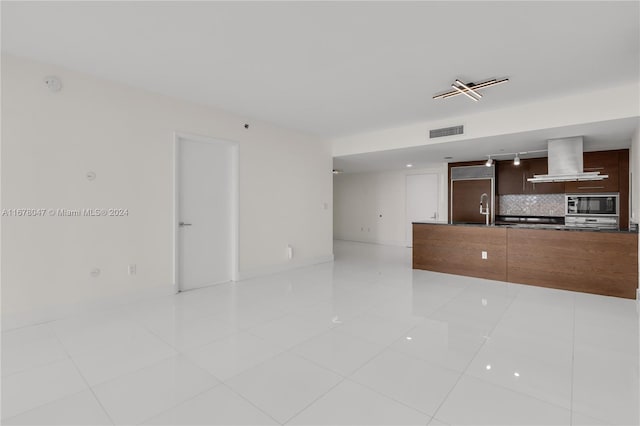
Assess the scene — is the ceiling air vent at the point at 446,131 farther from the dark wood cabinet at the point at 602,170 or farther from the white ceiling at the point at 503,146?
the dark wood cabinet at the point at 602,170

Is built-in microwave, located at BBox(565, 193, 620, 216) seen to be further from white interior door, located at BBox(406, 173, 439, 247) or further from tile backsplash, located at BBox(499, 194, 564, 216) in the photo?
white interior door, located at BBox(406, 173, 439, 247)

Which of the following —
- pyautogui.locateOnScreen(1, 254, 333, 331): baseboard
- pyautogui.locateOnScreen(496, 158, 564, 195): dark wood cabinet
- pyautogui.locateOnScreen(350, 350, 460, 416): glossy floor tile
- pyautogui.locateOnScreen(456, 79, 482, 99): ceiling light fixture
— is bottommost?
pyautogui.locateOnScreen(350, 350, 460, 416): glossy floor tile

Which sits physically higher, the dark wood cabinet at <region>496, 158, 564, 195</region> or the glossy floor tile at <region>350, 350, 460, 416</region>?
the dark wood cabinet at <region>496, 158, 564, 195</region>

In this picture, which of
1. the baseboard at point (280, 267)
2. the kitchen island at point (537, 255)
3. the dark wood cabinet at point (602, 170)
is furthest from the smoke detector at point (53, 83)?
the dark wood cabinet at point (602, 170)

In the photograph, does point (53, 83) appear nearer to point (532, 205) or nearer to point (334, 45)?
point (334, 45)

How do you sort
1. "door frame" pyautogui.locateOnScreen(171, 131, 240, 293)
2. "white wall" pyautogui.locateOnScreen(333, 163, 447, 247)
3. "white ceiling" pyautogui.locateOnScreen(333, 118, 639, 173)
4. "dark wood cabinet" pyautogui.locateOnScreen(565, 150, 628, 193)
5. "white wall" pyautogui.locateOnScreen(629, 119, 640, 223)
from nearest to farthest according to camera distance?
"door frame" pyautogui.locateOnScreen(171, 131, 240, 293) → "white ceiling" pyautogui.locateOnScreen(333, 118, 639, 173) → "white wall" pyautogui.locateOnScreen(629, 119, 640, 223) → "dark wood cabinet" pyautogui.locateOnScreen(565, 150, 628, 193) → "white wall" pyautogui.locateOnScreen(333, 163, 447, 247)

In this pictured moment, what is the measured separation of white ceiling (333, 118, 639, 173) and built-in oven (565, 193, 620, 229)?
95 cm

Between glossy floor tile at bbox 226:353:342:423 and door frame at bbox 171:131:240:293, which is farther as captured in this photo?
door frame at bbox 171:131:240:293

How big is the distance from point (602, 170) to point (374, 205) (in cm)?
530

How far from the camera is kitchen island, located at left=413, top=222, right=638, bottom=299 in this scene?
4.03 m

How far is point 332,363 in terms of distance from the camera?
228cm

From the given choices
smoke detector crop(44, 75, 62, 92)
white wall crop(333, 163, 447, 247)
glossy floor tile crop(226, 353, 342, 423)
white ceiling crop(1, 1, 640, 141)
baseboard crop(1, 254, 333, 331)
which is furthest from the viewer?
Result: white wall crop(333, 163, 447, 247)

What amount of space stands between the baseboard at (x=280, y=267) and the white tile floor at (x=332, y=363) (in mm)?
1108

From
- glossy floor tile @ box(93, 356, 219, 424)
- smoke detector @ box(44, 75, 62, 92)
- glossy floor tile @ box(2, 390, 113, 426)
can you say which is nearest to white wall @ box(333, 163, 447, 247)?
glossy floor tile @ box(93, 356, 219, 424)
